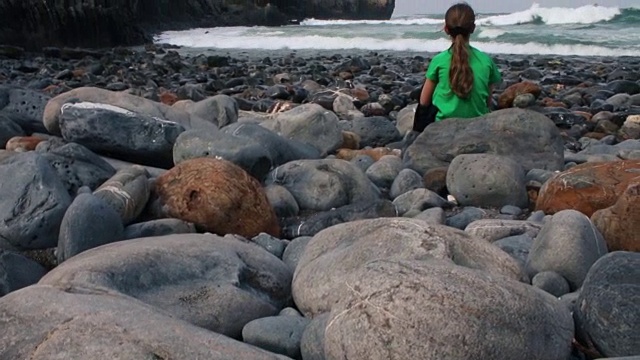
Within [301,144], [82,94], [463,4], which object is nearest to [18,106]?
[82,94]

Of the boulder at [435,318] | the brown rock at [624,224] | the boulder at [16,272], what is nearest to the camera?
the boulder at [435,318]

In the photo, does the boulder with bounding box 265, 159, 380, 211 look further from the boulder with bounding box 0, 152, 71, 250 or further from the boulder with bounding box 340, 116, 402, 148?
the boulder with bounding box 340, 116, 402, 148

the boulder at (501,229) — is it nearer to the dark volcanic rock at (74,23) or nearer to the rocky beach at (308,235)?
the rocky beach at (308,235)

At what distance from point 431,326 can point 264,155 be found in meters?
3.00

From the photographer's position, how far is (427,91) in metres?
6.36

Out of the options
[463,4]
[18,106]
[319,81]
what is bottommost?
[319,81]

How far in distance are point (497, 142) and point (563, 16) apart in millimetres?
33549

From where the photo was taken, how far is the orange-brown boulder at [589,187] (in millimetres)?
4234

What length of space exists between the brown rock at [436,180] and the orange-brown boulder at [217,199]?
130cm

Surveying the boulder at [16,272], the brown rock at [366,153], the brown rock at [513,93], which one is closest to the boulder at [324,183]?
the brown rock at [366,153]

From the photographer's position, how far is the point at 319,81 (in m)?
12.4

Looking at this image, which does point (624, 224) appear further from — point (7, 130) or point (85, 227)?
point (7, 130)

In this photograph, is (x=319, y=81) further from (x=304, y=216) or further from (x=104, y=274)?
(x=104, y=274)

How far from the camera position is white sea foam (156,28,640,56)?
20844 millimetres
